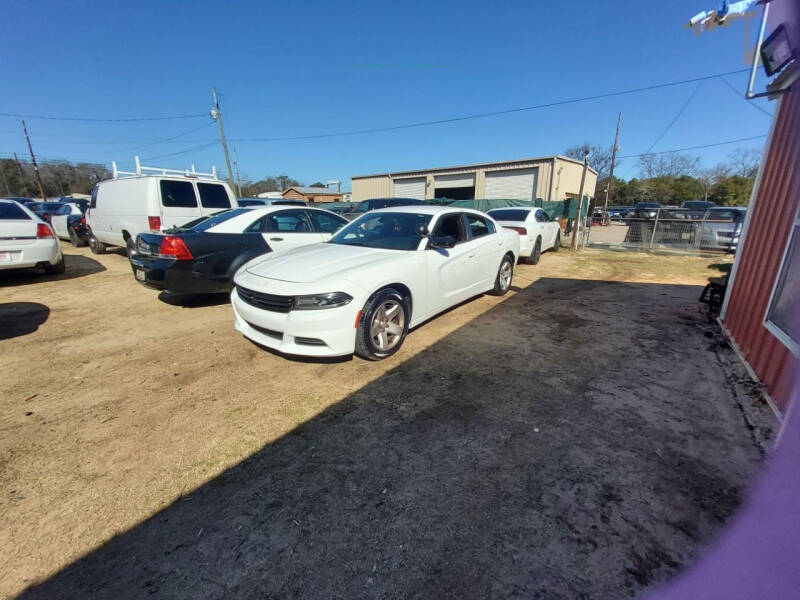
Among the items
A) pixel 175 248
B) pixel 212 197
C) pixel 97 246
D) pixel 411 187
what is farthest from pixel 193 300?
pixel 411 187

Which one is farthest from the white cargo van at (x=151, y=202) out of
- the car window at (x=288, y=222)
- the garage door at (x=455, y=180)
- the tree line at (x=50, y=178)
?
the tree line at (x=50, y=178)

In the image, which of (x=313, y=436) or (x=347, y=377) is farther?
(x=347, y=377)

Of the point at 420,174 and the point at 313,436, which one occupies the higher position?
the point at 420,174

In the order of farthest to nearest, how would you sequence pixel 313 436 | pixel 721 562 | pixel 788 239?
1. pixel 788 239
2. pixel 313 436
3. pixel 721 562

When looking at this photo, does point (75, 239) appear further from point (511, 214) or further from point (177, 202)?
point (511, 214)

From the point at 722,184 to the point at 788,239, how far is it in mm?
59873

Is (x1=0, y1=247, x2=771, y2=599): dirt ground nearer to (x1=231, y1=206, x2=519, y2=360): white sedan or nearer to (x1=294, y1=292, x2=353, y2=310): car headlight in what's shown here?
(x1=231, y1=206, x2=519, y2=360): white sedan

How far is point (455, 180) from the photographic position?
2712 centimetres

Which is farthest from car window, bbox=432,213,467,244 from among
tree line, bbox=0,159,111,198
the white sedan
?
tree line, bbox=0,159,111,198

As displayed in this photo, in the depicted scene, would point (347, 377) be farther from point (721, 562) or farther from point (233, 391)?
point (721, 562)

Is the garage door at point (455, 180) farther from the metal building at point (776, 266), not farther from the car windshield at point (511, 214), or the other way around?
the metal building at point (776, 266)

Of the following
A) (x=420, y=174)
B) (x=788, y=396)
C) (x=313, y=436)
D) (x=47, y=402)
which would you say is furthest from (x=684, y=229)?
(x=420, y=174)

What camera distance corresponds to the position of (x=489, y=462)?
229 cm

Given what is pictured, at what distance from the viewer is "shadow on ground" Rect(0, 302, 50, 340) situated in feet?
14.5
